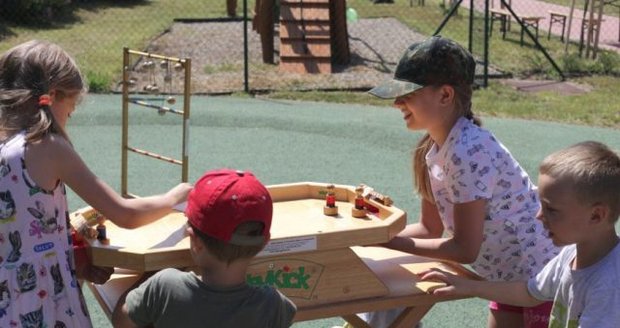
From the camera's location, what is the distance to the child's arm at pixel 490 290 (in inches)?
108

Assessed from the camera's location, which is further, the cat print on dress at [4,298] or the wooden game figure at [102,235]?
the wooden game figure at [102,235]

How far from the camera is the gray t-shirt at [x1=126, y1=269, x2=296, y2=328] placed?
228cm

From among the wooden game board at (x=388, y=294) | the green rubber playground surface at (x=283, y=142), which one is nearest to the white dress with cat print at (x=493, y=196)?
the wooden game board at (x=388, y=294)

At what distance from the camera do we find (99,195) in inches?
104

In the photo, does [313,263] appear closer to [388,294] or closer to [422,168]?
[388,294]

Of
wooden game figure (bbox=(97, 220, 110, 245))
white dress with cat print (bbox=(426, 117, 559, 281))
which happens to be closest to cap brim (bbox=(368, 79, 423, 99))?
white dress with cat print (bbox=(426, 117, 559, 281))

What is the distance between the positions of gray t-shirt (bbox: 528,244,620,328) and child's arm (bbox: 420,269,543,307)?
0.13 m

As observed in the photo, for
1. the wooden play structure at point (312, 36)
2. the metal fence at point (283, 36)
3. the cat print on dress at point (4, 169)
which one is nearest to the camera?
the cat print on dress at point (4, 169)

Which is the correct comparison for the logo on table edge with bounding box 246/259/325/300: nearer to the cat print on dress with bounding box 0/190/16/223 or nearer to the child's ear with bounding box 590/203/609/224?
the cat print on dress with bounding box 0/190/16/223

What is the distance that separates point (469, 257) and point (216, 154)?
468cm

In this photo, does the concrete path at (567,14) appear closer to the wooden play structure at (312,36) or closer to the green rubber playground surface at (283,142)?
the wooden play structure at (312,36)

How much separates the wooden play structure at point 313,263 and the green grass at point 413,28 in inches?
274

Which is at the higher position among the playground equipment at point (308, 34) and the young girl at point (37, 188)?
the young girl at point (37, 188)

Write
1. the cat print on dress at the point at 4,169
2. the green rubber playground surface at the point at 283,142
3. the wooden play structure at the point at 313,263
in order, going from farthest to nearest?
the green rubber playground surface at the point at 283,142 → the wooden play structure at the point at 313,263 → the cat print on dress at the point at 4,169
